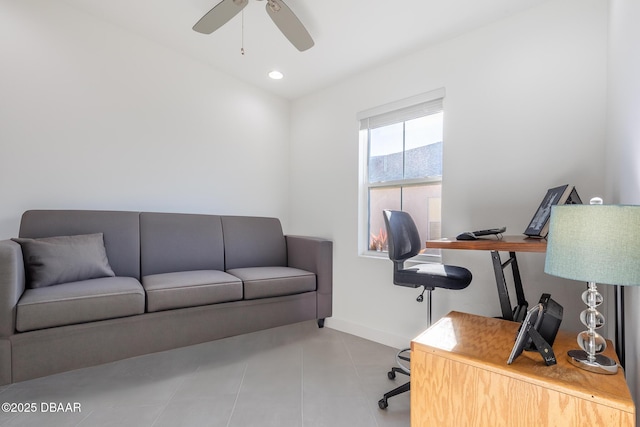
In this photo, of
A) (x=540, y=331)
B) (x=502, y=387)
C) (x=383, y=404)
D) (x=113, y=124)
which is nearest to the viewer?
(x=502, y=387)

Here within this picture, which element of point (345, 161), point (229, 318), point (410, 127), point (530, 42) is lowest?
point (229, 318)

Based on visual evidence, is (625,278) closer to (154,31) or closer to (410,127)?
(410,127)

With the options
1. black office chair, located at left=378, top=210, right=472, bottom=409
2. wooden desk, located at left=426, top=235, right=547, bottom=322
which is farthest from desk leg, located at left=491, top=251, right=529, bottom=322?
black office chair, located at left=378, top=210, right=472, bottom=409

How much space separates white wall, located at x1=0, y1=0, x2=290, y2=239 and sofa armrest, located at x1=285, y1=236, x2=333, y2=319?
2.66ft

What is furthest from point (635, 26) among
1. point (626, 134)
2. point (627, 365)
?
point (627, 365)

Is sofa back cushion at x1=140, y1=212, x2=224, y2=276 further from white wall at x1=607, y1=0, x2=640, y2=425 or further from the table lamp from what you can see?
white wall at x1=607, y1=0, x2=640, y2=425

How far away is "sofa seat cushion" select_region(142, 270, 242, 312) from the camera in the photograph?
1.94m

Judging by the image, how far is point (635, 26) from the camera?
1.04 m

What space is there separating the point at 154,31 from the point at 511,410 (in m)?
3.26

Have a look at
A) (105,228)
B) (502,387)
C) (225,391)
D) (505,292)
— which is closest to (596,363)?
(502,387)

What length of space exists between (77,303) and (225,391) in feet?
3.19

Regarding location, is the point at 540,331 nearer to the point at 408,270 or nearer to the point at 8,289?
the point at 408,270

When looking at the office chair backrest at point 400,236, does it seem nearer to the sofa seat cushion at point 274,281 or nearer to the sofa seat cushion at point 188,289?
the sofa seat cushion at point 274,281

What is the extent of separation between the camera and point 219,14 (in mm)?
1844
